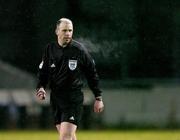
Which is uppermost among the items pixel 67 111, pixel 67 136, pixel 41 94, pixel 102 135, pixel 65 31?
pixel 65 31

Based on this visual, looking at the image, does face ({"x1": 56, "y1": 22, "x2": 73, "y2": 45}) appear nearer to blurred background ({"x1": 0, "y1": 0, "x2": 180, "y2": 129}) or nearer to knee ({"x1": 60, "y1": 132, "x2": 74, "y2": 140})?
knee ({"x1": 60, "y1": 132, "x2": 74, "y2": 140})

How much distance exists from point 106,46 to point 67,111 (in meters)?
4.19

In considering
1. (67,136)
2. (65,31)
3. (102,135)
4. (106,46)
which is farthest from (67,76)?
(102,135)

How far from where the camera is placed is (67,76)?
884 centimetres

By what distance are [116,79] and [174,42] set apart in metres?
1.75

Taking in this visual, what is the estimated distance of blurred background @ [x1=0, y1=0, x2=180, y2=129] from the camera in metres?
12.8

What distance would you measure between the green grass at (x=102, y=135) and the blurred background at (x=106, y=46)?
0.13 meters

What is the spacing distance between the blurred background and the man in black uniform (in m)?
3.54

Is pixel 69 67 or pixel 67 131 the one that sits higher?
pixel 69 67

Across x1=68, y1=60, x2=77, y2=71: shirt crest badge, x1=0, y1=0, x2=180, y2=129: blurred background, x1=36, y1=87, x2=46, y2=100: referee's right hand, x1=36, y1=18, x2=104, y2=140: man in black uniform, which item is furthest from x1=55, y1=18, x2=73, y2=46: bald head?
x1=0, y1=0, x2=180, y2=129: blurred background

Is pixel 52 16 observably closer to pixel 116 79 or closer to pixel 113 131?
pixel 116 79

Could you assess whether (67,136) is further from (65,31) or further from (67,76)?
(65,31)

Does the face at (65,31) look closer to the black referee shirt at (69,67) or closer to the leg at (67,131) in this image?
the black referee shirt at (69,67)

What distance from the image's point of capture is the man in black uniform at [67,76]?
346 inches
